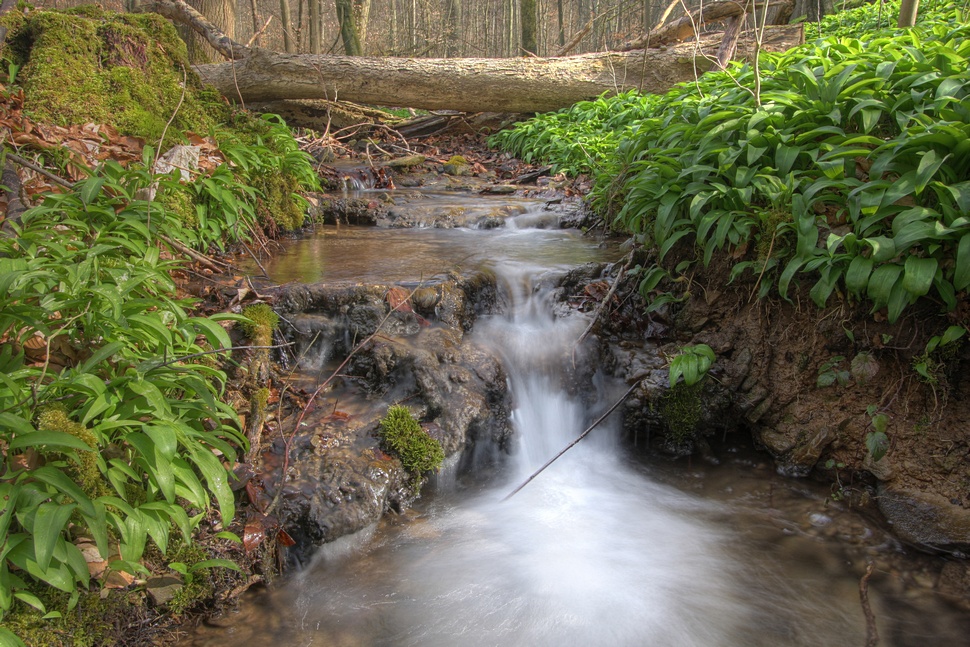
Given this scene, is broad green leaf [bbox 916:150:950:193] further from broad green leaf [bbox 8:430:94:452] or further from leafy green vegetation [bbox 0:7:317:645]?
broad green leaf [bbox 8:430:94:452]

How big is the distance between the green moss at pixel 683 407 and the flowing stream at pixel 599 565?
0.91ft

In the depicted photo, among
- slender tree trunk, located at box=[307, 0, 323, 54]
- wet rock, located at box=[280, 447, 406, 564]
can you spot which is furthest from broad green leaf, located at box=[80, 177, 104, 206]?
slender tree trunk, located at box=[307, 0, 323, 54]

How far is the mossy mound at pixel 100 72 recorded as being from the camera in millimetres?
4809

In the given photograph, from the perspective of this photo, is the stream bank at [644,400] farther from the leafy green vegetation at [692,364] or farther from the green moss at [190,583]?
the green moss at [190,583]

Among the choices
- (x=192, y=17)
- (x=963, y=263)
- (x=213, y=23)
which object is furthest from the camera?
(x=213, y=23)

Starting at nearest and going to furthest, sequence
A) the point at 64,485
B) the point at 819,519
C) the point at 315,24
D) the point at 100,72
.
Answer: the point at 64,485, the point at 819,519, the point at 100,72, the point at 315,24

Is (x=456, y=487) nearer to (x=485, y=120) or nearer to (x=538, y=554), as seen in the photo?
(x=538, y=554)

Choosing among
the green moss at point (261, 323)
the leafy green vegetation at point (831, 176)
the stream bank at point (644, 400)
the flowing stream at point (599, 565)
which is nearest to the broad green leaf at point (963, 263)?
the leafy green vegetation at point (831, 176)

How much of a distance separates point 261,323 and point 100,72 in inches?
126

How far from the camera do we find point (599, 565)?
10.9ft

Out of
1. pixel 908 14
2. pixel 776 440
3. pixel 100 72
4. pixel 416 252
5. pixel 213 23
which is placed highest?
pixel 213 23

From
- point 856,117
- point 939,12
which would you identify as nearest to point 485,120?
point 939,12

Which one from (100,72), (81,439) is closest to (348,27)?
(100,72)

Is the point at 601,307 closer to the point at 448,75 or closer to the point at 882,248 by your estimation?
the point at 882,248
